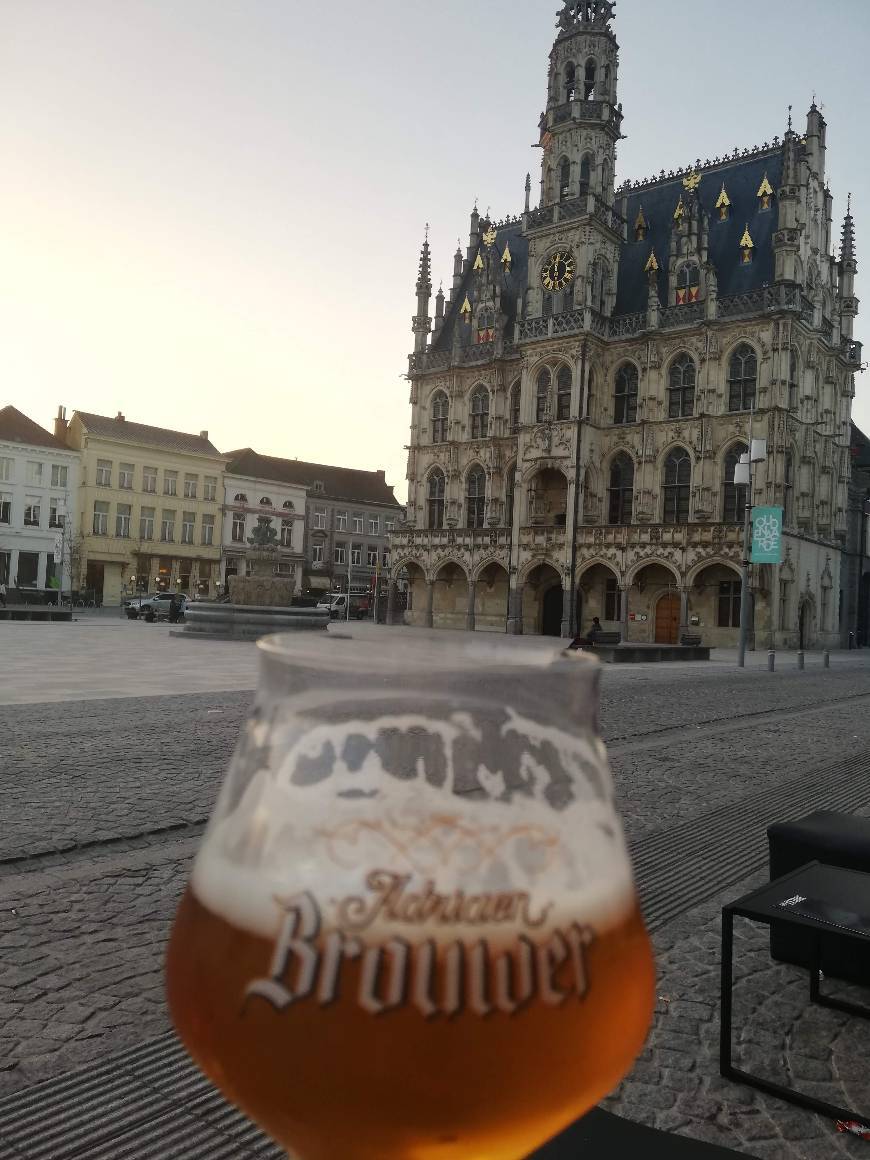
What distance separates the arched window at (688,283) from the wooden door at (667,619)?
12.7 m

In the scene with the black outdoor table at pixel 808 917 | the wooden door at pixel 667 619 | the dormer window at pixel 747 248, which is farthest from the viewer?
the dormer window at pixel 747 248

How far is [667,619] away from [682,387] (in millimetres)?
9737

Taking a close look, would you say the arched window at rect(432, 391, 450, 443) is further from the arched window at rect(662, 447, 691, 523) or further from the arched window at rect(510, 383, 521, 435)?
the arched window at rect(662, 447, 691, 523)

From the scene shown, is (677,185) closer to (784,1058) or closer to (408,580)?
(408,580)

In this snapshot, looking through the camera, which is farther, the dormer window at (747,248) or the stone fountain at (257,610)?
the dormer window at (747,248)

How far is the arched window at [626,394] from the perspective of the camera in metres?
36.4

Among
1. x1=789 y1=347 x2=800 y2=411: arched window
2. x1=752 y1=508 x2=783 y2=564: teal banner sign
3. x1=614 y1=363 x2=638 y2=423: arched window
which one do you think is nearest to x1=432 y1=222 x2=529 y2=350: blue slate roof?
x1=614 y1=363 x2=638 y2=423: arched window

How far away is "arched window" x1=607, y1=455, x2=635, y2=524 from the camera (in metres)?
36.0

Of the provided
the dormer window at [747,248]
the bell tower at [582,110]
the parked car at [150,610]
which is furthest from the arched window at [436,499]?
the dormer window at [747,248]

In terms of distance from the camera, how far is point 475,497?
1608 inches

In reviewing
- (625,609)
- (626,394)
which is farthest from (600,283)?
(625,609)

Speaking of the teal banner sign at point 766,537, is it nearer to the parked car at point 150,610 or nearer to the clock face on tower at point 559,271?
the clock face on tower at point 559,271

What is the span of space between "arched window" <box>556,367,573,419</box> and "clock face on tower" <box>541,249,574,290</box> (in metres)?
4.12

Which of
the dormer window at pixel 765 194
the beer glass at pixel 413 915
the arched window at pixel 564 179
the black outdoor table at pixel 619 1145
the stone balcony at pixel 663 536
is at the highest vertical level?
the arched window at pixel 564 179
